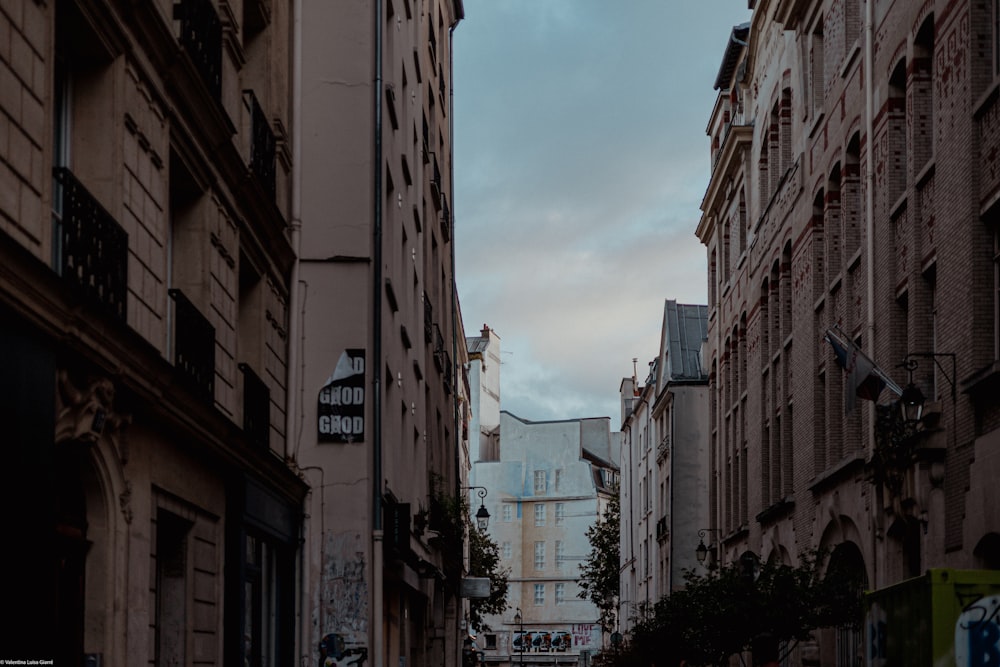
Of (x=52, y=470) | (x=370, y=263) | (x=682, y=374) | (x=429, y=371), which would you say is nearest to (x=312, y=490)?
(x=370, y=263)

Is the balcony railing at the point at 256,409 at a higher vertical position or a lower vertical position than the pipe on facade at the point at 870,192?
lower

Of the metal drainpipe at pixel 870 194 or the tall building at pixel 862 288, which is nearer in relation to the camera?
the tall building at pixel 862 288

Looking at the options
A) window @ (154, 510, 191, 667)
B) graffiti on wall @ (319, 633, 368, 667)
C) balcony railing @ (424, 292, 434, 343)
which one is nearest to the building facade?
balcony railing @ (424, 292, 434, 343)

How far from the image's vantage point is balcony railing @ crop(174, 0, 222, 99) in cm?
1163

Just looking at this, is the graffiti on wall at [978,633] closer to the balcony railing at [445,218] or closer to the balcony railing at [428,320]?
the balcony railing at [428,320]

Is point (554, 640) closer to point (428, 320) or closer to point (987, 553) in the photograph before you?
point (428, 320)

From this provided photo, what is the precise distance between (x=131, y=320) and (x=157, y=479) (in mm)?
1270

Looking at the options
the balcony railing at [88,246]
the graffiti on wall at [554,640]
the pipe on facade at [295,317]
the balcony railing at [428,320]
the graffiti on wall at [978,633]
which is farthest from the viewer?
the graffiti on wall at [554,640]

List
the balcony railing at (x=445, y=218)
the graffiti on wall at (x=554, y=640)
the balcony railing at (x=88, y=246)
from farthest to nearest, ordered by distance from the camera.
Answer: the graffiti on wall at (x=554, y=640)
the balcony railing at (x=445, y=218)
the balcony railing at (x=88, y=246)

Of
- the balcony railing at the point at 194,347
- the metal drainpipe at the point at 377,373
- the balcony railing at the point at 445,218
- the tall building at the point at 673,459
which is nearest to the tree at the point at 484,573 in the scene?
the tall building at the point at 673,459

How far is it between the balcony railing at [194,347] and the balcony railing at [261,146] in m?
2.39

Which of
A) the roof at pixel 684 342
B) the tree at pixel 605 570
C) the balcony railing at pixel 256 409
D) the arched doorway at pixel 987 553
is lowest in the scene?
the tree at pixel 605 570

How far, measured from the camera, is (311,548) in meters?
19.0

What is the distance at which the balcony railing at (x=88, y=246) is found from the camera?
8.80 metres
